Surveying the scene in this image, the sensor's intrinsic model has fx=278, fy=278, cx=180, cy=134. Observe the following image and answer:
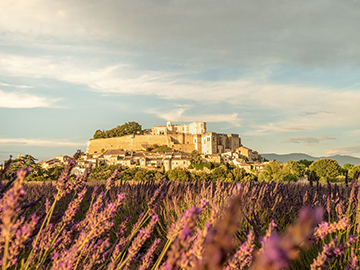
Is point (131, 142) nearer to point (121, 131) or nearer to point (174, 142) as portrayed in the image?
point (121, 131)

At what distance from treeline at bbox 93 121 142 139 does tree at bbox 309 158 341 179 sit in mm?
56125

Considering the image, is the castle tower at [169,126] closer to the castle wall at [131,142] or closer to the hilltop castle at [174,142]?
the hilltop castle at [174,142]

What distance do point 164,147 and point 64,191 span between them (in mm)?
80807

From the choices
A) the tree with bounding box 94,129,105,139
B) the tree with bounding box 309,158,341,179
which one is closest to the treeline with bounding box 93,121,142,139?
the tree with bounding box 94,129,105,139

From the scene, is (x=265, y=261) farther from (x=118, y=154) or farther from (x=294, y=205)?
(x=118, y=154)

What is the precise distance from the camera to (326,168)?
50.6 m

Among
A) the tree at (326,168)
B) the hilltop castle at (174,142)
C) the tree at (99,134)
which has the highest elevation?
the tree at (99,134)

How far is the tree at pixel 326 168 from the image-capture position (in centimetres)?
4950

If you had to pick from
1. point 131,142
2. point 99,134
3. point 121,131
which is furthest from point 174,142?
point 99,134

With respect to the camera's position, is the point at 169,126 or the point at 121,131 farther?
the point at 169,126

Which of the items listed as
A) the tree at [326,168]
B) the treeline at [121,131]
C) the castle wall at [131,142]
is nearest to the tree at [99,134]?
the treeline at [121,131]

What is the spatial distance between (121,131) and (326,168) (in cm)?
6075

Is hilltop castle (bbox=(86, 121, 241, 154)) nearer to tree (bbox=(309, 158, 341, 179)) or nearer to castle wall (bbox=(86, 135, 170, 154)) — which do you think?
castle wall (bbox=(86, 135, 170, 154))

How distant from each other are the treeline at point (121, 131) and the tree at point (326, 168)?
56.1 meters
